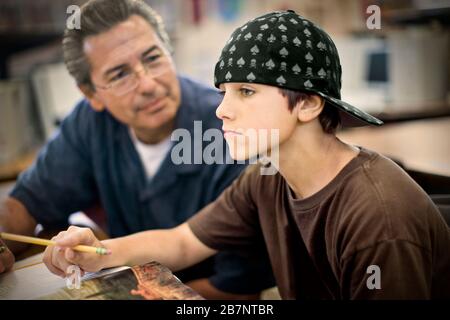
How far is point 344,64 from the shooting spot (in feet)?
4.81

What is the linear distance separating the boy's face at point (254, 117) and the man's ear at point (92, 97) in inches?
14.4

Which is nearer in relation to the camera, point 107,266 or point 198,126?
point 107,266

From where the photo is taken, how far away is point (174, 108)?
104cm

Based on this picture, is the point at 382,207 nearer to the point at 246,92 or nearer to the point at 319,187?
the point at 319,187

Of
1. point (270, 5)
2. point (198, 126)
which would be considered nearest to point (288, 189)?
point (198, 126)

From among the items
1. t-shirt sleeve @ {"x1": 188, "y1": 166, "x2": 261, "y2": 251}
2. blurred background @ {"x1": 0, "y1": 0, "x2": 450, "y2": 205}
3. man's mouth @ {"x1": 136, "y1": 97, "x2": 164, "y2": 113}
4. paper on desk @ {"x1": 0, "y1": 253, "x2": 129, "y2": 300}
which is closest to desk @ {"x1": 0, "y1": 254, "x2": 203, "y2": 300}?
paper on desk @ {"x1": 0, "y1": 253, "x2": 129, "y2": 300}

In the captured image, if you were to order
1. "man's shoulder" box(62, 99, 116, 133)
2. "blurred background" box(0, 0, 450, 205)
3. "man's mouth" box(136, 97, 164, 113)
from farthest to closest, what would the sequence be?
"blurred background" box(0, 0, 450, 205) < "man's shoulder" box(62, 99, 116, 133) < "man's mouth" box(136, 97, 164, 113)

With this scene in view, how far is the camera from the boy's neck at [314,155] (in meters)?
0.75

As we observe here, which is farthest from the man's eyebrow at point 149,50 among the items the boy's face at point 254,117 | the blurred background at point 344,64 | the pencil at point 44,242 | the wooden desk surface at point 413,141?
the wooden desk surface at point 413,141

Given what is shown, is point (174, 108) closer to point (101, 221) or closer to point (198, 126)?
point (198, 126)

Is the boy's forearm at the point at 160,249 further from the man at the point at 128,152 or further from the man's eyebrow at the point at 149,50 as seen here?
the man's eyebrow at the point at 149,50

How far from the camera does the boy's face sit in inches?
27.6

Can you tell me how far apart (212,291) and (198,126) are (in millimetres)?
320

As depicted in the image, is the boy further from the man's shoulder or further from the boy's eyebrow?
the man's shoulder
